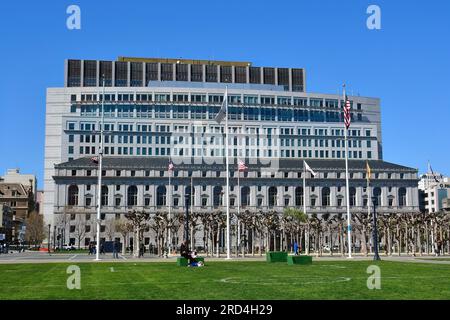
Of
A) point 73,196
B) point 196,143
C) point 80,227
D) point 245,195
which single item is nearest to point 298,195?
point 245,195

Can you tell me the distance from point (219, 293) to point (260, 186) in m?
111

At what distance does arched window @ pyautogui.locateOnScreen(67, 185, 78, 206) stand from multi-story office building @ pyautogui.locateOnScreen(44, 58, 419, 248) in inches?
9.1

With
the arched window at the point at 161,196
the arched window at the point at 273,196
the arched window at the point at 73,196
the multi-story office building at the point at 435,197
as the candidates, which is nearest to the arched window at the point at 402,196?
the arched window at the point at 273,196

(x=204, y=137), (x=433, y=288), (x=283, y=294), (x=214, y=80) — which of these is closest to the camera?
(x=283, y=294)

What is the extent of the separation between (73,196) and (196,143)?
31.9 meters

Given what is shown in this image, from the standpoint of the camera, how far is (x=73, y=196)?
13100 cm

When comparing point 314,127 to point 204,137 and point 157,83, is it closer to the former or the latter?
point 204,137

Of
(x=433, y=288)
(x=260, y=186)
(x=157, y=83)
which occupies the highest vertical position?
(x=157, y=83)

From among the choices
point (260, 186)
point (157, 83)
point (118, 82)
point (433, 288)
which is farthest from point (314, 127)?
point (433, 288)

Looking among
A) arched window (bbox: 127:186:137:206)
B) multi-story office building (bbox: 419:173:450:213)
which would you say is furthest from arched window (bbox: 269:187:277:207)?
multi-story office building (bbox: 419:173:450:213)

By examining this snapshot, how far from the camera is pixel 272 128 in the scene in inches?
5714

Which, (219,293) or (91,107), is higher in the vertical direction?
(91,107)

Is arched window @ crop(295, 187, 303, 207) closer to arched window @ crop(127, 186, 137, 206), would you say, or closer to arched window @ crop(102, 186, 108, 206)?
arched window @ crop(127, 186, 137, 206)

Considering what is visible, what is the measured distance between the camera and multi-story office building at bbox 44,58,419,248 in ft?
432
